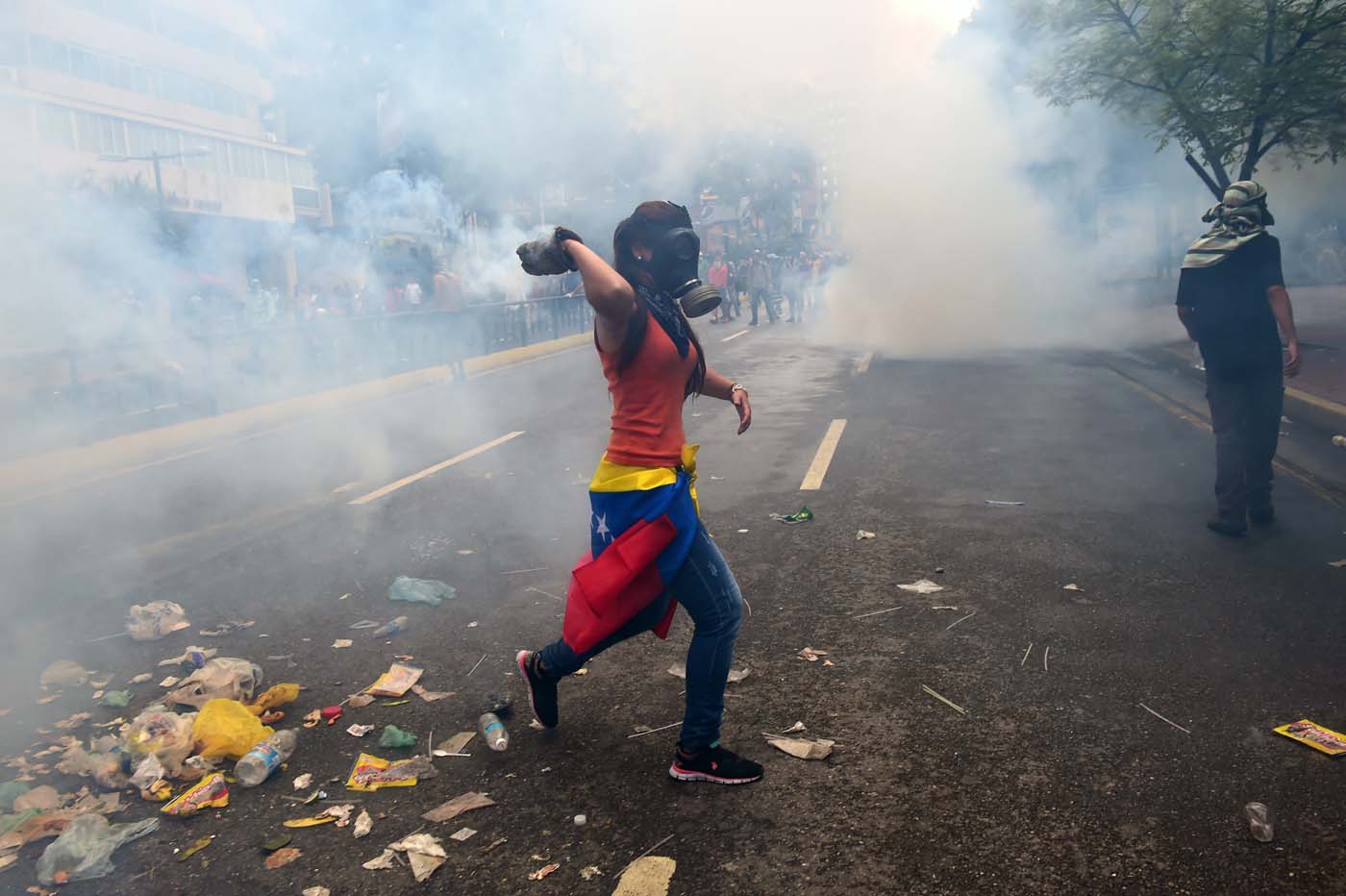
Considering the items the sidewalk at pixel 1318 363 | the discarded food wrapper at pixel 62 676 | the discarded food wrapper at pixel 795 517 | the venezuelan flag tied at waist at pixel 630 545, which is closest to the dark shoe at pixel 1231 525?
the discarded food wrapper at pixel 795 517

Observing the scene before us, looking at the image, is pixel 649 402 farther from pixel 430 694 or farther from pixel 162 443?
pixel 162 443

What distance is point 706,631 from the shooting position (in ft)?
10.8

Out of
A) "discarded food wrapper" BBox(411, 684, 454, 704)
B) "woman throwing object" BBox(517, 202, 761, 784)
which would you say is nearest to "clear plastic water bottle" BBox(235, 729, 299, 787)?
"discarded food wrapper" BBox(411, 684, 454, 704)

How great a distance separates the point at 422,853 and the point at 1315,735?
2.82 metres

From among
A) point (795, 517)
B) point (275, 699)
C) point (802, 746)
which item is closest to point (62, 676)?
point (275, 699)

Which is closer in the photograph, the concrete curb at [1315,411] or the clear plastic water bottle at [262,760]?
the clear plastic water bottle at [262,760]

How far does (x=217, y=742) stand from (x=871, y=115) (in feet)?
74.2

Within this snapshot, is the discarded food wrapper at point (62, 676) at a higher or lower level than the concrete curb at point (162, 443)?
higher

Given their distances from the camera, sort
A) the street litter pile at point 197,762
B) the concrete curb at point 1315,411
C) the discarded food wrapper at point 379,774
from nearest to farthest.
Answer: the street litter pile at point 197,762, the discarded food wrapper at point 379,774, the concrete curb at point 1315,411

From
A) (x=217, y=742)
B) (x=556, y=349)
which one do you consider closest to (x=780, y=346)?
(x=556, y=349)

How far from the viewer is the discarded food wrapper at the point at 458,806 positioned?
10.3 feet

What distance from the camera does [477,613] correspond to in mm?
5027

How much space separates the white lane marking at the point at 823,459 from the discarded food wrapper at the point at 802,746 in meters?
3.95

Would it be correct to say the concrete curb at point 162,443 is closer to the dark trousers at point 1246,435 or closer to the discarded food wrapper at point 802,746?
the discarded food wrapper at point 802,746
